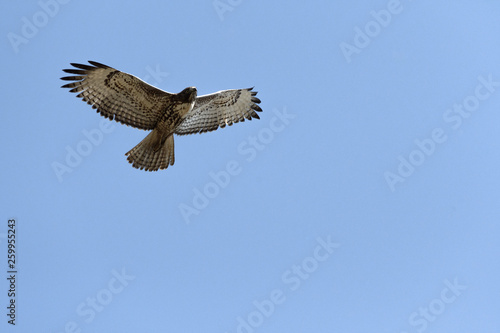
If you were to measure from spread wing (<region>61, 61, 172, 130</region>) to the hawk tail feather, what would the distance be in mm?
252

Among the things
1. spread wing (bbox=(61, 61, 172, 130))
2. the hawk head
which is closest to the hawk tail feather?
spread wing (bbox=(61, 61, 172, 130))

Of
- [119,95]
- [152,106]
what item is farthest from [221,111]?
[119,95]

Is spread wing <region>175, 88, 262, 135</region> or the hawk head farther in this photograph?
spread wing <region>175, 88, 262, 135</region>

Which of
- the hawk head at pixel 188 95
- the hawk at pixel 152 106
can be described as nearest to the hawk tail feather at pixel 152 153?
the hawk at pixel 152 106

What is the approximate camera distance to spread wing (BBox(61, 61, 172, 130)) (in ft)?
42.5

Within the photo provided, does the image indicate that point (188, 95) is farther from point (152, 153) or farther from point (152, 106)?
point (152, 153)

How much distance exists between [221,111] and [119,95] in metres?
2.05

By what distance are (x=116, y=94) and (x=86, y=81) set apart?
1.87 feet

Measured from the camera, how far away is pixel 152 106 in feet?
43.9

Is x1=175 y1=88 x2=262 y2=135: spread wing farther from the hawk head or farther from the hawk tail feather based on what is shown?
the hawk head

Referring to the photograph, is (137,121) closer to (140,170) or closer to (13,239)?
(140,170)

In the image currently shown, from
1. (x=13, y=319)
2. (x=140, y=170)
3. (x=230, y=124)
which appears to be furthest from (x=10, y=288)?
(x=230, y=124)

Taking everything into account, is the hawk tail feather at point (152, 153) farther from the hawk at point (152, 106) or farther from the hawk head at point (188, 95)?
the hawk head at point (188, 95)

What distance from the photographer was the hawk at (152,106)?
42.7 feet
